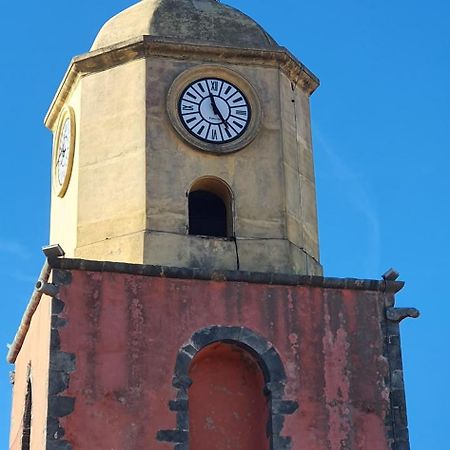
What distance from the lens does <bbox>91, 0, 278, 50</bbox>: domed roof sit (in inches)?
800

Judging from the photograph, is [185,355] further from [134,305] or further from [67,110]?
[67,110]

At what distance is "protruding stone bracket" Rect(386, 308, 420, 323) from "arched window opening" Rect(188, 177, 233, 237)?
2.54 m

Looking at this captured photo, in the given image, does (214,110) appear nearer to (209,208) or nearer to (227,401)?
(209,208)

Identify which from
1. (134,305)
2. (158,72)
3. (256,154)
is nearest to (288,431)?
(134,305)

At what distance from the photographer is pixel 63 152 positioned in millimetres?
20703

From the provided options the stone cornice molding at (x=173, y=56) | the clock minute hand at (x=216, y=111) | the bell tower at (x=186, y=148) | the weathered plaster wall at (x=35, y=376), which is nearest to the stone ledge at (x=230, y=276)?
the bell tower at (x=186, y=148)

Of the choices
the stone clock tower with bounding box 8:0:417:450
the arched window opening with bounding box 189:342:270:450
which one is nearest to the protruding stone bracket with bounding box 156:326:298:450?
the stone clock tower with bounding box 8:0:417:450

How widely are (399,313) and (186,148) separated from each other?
3757 millimetres

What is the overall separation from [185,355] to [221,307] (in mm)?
877

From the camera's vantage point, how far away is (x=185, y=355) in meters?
17.9

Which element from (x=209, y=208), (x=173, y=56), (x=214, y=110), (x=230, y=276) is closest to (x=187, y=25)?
(x=173, y=56)

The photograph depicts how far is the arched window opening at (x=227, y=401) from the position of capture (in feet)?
59.3

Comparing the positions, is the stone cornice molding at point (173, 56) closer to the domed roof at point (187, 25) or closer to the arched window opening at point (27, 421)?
the domed roof at point (187, 25)

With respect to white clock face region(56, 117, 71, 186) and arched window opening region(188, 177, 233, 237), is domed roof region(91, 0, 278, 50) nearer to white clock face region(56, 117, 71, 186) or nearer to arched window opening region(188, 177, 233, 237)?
white clock face region(56, 117, 71, 186)
